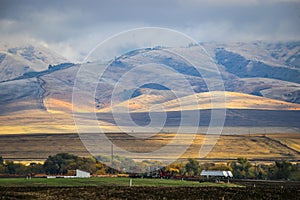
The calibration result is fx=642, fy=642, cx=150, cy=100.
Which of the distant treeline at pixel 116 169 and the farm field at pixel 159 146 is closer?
the distant treeline at pixel 116 169

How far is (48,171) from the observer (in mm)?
110812

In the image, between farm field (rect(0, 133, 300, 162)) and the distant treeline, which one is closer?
the distant treeline

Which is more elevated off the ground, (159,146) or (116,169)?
(159,146)

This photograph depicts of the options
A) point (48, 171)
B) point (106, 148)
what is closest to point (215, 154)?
point (106, 148)

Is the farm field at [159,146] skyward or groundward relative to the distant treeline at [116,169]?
skyward

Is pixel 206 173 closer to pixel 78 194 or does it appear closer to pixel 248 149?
pixel 78 194

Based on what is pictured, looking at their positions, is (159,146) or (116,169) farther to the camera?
(159,146)

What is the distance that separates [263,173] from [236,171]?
6935 mm

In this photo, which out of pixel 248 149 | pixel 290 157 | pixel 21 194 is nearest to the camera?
pixel 21 194

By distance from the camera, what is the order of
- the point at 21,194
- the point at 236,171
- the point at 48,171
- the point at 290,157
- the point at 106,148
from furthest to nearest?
1. the point at 290,157
2. the point at 106,148
3. the point at 236,171
4. the point at 48,171
5. the point at 21,194

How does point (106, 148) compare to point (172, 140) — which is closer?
point (106, 148)

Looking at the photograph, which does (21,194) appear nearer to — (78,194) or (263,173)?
(78,194)

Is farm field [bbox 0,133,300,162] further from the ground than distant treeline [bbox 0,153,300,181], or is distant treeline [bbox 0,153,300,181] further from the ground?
farm field [bbox 0,133,300,162]

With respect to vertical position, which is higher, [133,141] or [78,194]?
[133,141]
